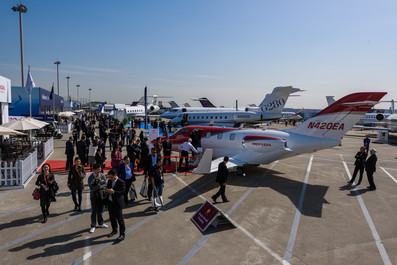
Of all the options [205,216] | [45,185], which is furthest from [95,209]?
[205,216]

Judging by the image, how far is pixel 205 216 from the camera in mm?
6617

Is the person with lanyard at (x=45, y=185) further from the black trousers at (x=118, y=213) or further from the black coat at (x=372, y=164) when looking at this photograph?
the black coat at (x=372, y=164)

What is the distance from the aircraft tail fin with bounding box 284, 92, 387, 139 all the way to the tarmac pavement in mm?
2381

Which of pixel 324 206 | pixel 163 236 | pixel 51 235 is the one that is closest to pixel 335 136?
pixel 324 206

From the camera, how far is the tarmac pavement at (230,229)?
5.30m

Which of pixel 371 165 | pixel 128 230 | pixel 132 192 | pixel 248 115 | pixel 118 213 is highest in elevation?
pixel 248 115

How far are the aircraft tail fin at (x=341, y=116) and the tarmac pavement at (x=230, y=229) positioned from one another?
2381mm

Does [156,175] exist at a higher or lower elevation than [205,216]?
higher

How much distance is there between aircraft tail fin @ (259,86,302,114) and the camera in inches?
1089

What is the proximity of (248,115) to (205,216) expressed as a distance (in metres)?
25.4

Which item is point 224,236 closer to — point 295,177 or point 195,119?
point 295,177

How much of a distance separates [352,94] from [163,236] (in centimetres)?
910

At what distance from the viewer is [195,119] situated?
3272 centimetres

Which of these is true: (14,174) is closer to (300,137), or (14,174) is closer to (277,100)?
(300,137)
